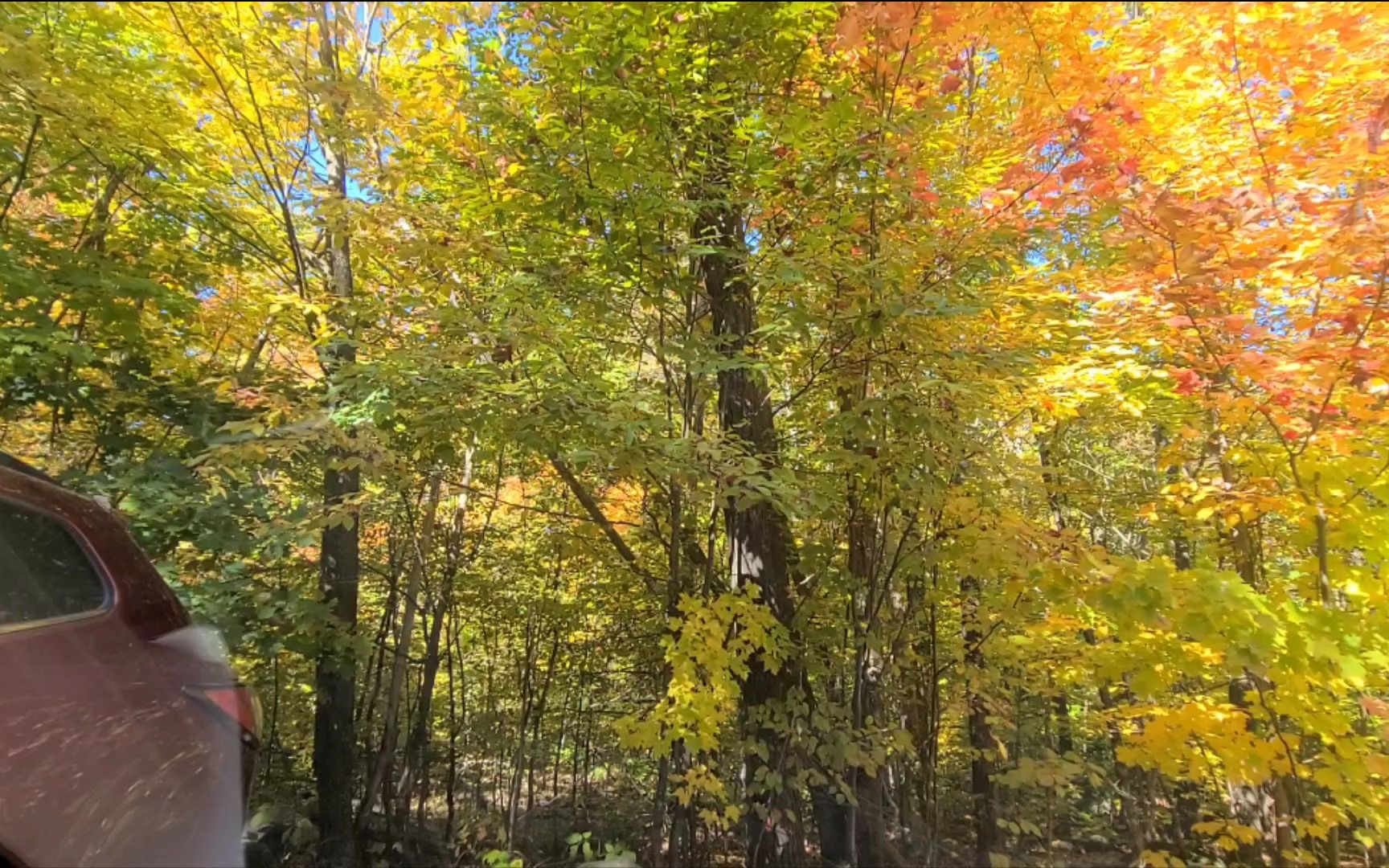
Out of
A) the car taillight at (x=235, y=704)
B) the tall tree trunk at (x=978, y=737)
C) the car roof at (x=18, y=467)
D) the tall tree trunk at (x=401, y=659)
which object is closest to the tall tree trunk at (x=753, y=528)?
the tall tree trunk at (x=978, y=737)

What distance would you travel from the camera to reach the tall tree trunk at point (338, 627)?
11.8 ft

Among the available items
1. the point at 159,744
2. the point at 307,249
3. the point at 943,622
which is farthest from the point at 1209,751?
the point at 307,249

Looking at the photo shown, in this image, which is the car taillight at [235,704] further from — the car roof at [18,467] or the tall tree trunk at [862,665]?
the tall tree trunk at [862,665]

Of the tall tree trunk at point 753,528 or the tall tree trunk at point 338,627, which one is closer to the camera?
the tall tree trunk at point 753,528

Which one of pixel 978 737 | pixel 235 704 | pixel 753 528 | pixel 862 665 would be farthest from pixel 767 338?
pixel 978 737

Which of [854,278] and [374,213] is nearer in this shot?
[854,278]

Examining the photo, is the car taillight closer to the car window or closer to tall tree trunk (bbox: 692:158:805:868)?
the car window

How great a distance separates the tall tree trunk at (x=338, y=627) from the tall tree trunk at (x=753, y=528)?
1850mm

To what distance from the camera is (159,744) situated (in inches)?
74.9

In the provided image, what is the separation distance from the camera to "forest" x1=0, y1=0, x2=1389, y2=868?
104 inches

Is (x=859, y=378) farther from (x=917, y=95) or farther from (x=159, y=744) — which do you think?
(x=159, y=744)

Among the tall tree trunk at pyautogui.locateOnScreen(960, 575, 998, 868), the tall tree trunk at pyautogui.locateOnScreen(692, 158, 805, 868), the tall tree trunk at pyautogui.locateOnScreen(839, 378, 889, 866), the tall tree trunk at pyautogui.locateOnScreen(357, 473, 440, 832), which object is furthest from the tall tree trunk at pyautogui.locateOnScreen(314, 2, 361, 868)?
the tall tree trunk at pyautogui.locateOnScreen(960, 575, 998, 868)

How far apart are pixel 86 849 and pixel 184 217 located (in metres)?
3.27

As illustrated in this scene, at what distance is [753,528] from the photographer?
4129 millimetres
